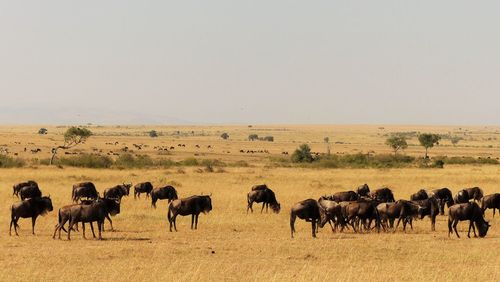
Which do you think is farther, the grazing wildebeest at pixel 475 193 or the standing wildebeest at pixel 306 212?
the grazing wildebeest at pixel 475 193

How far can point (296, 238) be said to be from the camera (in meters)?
21.9

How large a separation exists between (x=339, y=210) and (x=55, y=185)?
24.4 meters

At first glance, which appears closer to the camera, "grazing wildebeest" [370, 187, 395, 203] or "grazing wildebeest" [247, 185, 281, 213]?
"grazing wildebeest" [370, 187, 395, 203]

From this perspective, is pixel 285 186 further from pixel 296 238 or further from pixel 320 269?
pixel 320 269

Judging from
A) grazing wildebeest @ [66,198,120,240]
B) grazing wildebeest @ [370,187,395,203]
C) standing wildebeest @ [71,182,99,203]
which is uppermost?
grazing wildebeest @ [66,198,120,240]

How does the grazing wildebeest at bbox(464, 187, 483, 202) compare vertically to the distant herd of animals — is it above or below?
below

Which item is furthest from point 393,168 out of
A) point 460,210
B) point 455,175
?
point 460,210

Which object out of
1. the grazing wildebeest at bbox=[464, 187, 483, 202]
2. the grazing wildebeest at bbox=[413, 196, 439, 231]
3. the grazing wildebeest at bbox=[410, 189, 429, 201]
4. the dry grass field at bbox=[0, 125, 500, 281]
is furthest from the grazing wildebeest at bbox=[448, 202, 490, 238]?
the grazing wildebeest at bbox=[464, 187, 483, 202]

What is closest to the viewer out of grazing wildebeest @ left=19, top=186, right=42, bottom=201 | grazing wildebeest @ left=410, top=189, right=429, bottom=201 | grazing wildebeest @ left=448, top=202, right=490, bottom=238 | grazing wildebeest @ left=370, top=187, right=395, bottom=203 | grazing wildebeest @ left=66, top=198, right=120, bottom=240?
grazing wildebeest @ left=66, top=198, right=120, bottom=240

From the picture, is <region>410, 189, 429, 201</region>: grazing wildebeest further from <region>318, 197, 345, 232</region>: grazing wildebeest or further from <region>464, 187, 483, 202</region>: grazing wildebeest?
<region>318, 197, 345, 232</region>: grazing wildebeest

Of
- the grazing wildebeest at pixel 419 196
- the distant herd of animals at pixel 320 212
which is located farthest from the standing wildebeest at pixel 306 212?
the grazing wildebeest at pixel 419 196

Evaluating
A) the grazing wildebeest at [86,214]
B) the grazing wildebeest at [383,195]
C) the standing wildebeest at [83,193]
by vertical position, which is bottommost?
the standing wildebeest at [83,193]

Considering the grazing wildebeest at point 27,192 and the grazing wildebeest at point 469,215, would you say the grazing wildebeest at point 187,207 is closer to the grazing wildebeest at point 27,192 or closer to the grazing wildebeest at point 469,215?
the grazing wildebeest at point 469,215

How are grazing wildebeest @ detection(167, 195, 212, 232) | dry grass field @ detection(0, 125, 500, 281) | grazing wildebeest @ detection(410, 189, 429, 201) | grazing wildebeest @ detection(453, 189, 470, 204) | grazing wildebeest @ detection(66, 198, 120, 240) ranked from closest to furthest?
dry grass field @ detection(0, 125, 500, 281)
grazing wildebeest @ detection(66, 198, 120, 240)
grazing wildebeest @ detection(167, 195, 212, 232)
grazing wildebeest @ detection(410, 189, 429, 201)
grazing wildebeest @ detection(453, 189, 470, 204)
